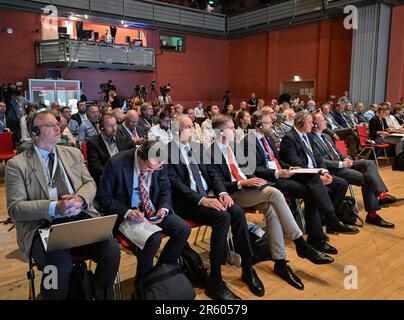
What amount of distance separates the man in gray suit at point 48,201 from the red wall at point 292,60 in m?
11.3

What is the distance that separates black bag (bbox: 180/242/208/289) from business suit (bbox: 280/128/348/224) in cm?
122

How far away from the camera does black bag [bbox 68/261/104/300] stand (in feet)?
6.34

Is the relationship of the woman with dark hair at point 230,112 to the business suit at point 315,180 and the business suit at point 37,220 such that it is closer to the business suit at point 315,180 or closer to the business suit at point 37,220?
the business suit at point 315,180

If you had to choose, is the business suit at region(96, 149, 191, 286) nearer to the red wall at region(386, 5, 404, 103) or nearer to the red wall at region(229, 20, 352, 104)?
the red wall at region(386, 5, 404, 103)

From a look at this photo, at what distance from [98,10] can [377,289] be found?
37.5 ft

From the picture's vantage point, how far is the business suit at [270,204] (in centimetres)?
264

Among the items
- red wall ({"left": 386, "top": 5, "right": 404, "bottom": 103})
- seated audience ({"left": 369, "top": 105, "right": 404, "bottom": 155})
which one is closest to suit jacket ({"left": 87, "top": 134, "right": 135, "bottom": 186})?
seated audience ({"left": 369, "top": 105, "right": 404, "bottom": 155})

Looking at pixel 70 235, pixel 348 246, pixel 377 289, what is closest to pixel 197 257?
pixel 70 235

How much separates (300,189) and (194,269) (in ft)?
3.99

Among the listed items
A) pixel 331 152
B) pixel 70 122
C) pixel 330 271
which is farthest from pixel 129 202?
pixel 70 122

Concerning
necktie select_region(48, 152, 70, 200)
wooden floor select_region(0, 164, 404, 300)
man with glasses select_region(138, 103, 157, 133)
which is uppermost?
man with glasses select_region(138, 103, 157, 133)

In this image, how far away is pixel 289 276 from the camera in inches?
102

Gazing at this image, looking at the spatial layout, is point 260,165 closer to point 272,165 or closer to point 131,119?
point 272,165

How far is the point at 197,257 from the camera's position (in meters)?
2.61
